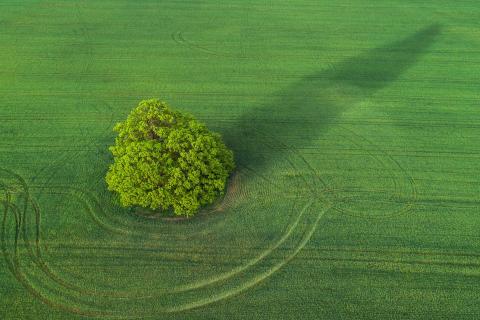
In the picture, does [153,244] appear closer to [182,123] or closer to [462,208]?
[182,123]

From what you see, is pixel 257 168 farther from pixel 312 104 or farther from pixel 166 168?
pixel 312 104

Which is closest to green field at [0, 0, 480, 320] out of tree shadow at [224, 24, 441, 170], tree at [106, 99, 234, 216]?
tree shadow at [224, 24, 441, 170]

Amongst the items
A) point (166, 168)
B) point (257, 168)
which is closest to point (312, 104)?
point (257, 168)

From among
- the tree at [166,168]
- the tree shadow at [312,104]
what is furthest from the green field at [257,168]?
the tree at [166,168]

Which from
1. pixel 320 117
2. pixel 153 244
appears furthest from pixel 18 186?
pixel 320 117

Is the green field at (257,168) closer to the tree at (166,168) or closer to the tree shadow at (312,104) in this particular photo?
the tree shadow at (312,104)

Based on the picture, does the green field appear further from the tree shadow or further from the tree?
the tree

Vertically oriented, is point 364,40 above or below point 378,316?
above
